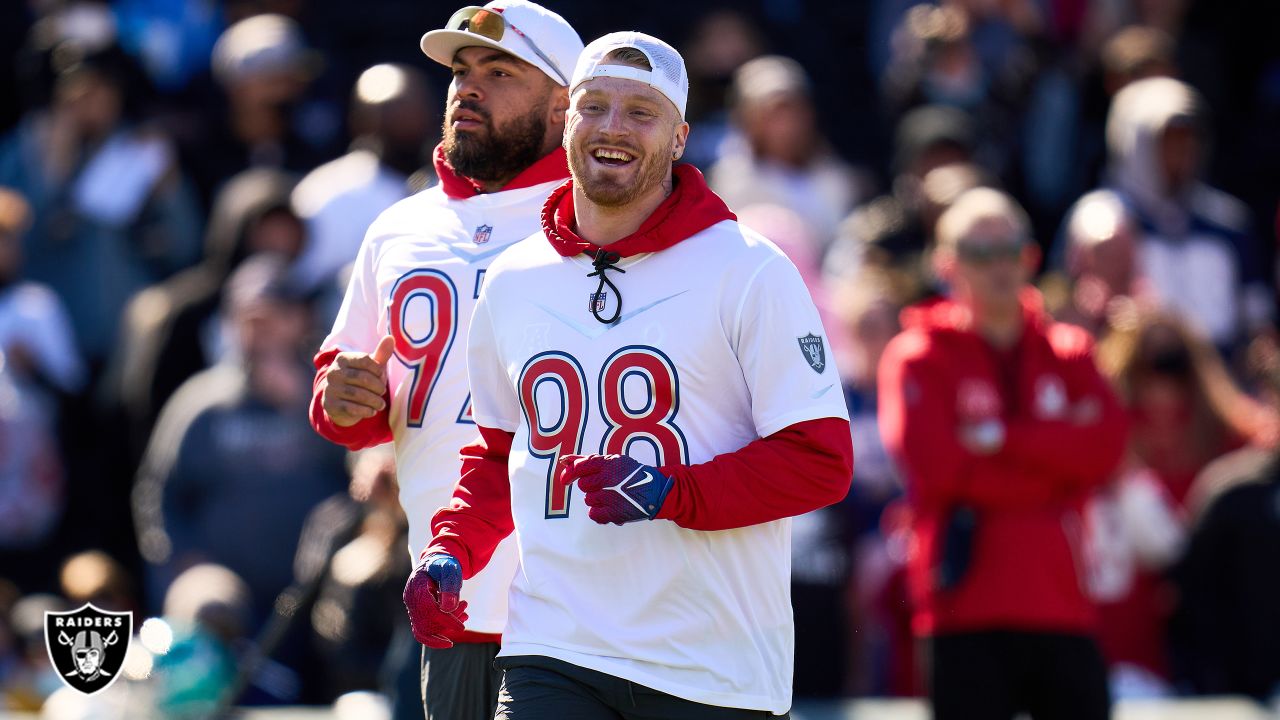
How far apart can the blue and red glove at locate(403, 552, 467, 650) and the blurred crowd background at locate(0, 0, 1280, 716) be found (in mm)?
1308

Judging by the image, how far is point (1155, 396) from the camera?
9.78 m

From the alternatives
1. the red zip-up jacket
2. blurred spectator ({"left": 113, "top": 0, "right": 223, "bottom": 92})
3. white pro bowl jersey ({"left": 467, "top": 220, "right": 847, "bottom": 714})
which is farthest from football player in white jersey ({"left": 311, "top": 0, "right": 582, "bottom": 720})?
blurred spectator ({"left": 113, "top": 0, "right": 223, "bottom": 92})

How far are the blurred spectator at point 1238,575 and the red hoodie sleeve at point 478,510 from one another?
497 cm

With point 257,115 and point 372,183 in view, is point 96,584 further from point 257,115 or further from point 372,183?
point 257,115

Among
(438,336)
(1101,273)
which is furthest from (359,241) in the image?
(438,336)

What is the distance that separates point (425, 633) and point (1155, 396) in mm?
5803

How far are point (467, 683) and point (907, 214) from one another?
634 centimetres

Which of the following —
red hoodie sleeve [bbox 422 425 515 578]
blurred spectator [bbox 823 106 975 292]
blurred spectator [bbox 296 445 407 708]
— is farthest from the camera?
blurred spectator [bbox 823 106 975 292]

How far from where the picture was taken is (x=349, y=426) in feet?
17.7

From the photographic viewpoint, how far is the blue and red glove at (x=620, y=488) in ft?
14.7

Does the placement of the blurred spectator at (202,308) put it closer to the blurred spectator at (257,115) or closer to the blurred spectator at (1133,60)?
the blurred spectator at (257,115)

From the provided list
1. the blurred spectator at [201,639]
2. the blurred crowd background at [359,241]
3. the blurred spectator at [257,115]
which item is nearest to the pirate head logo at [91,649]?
the blurred crowd background at [359,241]

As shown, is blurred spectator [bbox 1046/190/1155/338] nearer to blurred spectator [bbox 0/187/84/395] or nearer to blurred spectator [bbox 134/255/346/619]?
A: blurred spectator [bbox 134/255/346/619]

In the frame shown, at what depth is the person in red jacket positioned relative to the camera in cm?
739
